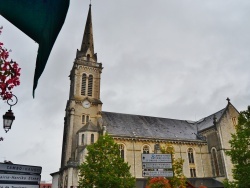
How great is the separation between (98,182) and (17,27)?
77.4 feet

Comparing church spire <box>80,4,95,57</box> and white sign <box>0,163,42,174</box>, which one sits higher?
church spire <box>80,4,95,57</box>

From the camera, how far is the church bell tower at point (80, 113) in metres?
35.0

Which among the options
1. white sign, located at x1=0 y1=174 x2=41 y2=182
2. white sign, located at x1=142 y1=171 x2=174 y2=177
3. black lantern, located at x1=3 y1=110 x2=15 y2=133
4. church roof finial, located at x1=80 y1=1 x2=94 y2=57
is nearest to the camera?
white sign, located at x1=0 y1=174 x2=41 y2=182

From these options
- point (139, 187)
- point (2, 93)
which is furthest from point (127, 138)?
point (2, 93)

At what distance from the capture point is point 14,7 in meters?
1.55

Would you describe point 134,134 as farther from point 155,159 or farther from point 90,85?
point 155,159

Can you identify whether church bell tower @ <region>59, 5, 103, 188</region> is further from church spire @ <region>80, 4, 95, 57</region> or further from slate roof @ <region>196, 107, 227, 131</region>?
slate roof @ <region>196, 107, 227, 131</region>

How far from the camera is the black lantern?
17.9ft

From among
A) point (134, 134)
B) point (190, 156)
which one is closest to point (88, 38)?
point (134, 134)

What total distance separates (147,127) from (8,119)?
38.7m

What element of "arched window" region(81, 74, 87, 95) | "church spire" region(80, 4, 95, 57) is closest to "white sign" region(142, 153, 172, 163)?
"arched window" region(81, 74, 87, 95)

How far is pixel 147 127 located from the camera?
4334 centimetres

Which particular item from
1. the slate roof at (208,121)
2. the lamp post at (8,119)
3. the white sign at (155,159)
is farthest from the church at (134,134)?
the lamp post at (8,119)

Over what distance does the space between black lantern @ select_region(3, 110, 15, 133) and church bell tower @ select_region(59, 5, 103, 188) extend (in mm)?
29085
